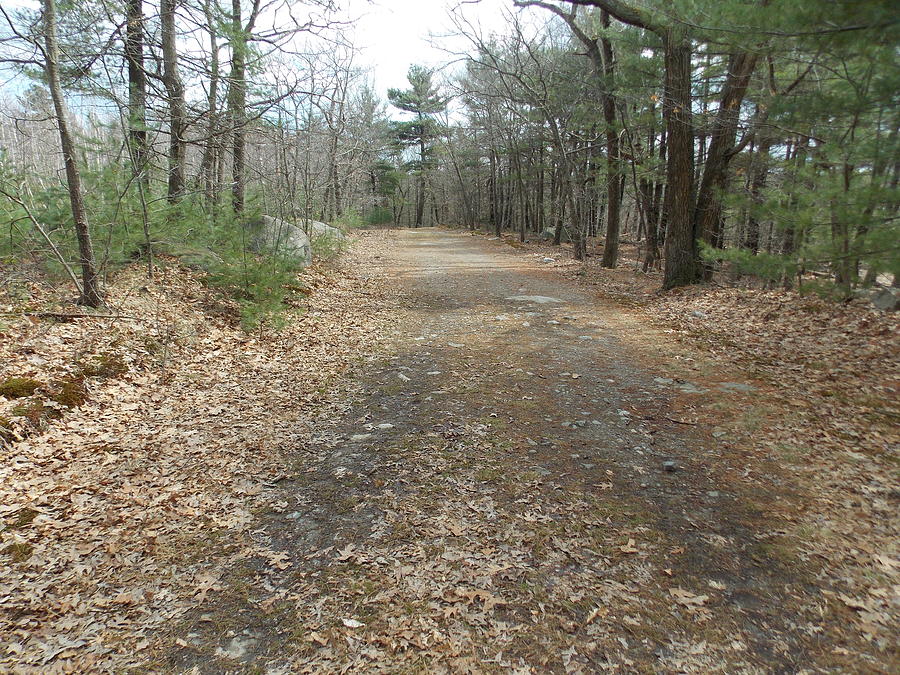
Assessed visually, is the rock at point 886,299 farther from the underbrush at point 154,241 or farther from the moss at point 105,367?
the moss at point 105,367

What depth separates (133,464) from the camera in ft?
12.0

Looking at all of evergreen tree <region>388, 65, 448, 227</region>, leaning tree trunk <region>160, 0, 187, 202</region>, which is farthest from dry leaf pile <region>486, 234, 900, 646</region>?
evergreen tree <region>388, 65, 448, 227</region>

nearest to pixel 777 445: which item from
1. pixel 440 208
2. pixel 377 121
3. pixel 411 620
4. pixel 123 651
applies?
pixel 411 620

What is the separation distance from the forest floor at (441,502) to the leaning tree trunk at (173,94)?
8.05 ft

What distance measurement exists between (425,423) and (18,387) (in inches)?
130

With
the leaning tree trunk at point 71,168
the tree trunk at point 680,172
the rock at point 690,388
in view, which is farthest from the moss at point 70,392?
the tree trunk at point 680,172

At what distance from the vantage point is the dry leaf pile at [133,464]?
2.36 meters

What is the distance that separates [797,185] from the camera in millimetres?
8031

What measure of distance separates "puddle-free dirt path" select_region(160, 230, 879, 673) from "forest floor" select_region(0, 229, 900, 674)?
0.6 inches

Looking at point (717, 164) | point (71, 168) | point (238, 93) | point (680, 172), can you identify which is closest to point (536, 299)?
point (680, 172)

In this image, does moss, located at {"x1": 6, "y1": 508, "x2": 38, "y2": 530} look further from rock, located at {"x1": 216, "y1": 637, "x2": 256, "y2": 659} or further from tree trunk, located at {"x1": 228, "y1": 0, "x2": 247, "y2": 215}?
tree trunk, located at {"x1": 228, "y1": 0, "x2": 247, "y2": 215}

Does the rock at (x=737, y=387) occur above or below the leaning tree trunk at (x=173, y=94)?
below

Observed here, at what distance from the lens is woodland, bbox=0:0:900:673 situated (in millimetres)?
2275

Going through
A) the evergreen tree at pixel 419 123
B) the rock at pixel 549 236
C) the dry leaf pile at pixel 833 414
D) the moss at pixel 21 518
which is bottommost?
the moss at pixel 21 518
